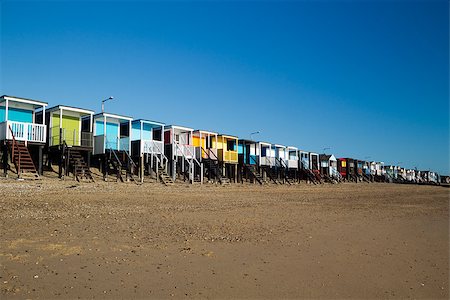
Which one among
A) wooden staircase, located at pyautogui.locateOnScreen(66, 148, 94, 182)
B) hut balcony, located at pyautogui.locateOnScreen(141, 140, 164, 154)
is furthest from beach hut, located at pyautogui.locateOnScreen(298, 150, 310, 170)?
wooden staircase, located at pyautogui.locateOnScreen(66, 148, 94, 182)

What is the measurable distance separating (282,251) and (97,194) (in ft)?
32.6

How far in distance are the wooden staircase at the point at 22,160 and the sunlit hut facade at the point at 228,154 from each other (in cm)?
1946

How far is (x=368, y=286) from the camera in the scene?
5594 mm

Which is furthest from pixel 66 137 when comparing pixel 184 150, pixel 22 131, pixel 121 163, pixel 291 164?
pixel 291 164

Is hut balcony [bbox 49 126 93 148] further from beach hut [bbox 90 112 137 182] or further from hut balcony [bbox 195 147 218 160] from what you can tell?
hut balcony [bbox 195 147 218 160]

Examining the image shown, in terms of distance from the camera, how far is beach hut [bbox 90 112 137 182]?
25.9 meters

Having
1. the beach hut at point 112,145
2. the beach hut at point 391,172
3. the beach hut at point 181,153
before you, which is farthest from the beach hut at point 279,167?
the beach hut at point 391,172

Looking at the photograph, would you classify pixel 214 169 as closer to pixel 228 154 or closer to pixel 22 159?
pixel 228 154

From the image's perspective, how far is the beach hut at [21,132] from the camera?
20.1 metres

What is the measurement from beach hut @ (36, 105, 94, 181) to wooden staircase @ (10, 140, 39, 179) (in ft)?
6.03

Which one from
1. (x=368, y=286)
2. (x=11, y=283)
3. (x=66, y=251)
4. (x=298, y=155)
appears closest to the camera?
(x=11, y=283)

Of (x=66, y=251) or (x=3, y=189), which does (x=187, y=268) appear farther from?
(x=3, y=189)

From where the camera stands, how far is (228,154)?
37562 millimetres

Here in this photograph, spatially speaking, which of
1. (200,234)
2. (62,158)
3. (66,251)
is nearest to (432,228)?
(200,234)
